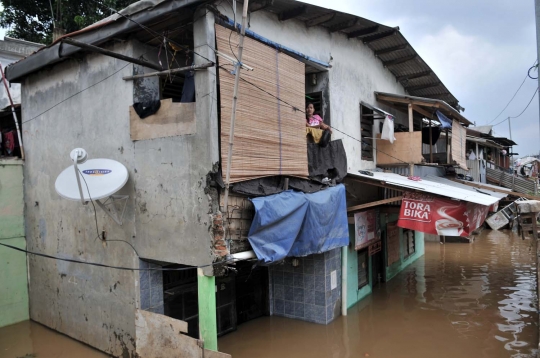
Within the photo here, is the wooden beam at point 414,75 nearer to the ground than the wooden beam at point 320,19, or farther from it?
nearer to the ground

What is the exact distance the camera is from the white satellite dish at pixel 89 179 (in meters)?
6.25

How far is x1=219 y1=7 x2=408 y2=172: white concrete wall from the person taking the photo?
8.05 meters

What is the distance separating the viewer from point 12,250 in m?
9.41

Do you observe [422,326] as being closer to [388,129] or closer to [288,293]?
[288,293]

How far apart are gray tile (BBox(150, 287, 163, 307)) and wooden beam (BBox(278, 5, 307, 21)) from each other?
6.08m

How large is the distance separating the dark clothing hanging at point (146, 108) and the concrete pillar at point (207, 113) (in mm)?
990

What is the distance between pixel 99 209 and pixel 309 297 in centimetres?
535

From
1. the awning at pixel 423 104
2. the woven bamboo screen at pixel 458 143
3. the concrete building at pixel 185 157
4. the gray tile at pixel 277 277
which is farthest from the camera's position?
the woven bamboo screen at pixel 458 143

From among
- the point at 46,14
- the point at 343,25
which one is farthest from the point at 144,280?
the point at 46,14

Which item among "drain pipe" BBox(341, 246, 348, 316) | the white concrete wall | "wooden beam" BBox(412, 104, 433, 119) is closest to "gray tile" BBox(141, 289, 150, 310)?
"drain pipe" BBox(341, 246, 348, 316)

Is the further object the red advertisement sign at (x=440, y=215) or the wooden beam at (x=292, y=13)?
the red advertisement sign at (x=440, y=215)

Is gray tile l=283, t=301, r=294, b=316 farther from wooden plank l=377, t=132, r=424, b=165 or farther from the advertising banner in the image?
wooden plank l=377, t=132, r=424, b=165

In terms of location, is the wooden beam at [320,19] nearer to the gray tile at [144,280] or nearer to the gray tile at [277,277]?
the gray tile at [277,277]

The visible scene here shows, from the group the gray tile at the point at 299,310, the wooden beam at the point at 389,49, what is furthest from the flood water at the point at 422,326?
the wooden beam at the point at 389,49
